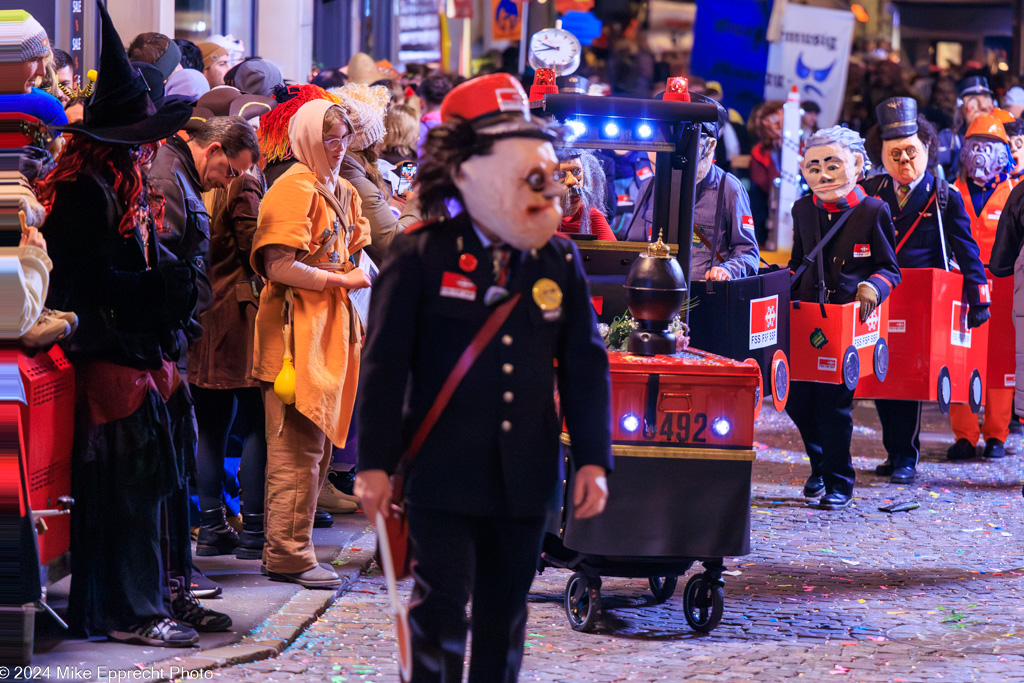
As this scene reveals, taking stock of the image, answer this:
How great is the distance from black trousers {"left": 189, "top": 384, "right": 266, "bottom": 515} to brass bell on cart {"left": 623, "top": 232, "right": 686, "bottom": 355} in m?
2.06

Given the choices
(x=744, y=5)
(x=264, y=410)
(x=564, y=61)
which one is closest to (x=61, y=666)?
(x=264, y=410)

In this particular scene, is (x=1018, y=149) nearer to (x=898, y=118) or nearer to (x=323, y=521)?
(x=898, y=118)

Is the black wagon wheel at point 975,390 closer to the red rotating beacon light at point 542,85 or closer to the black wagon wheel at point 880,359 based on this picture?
the black wagon wheel at point 880,359

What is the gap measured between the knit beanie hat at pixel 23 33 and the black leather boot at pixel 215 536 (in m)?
2.70

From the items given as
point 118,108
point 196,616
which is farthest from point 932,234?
point 118,108

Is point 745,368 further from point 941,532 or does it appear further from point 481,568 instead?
point 941,532

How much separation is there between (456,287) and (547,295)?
0.87 feet

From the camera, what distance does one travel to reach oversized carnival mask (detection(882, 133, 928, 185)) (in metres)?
9.39

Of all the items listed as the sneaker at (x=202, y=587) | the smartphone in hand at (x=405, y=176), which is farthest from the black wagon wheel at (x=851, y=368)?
the sneaker at (x=202, y=587)

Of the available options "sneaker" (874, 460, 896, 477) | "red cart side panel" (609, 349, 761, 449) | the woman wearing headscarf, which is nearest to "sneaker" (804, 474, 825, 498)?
"sneaker" (874, 460, 896, 477)

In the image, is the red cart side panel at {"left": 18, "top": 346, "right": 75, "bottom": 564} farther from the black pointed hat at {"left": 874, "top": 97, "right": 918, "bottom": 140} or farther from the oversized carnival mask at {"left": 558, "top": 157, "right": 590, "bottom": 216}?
the black pointed hat at {"left": 874, "top": 97, "right": 918, "bottom": 140}

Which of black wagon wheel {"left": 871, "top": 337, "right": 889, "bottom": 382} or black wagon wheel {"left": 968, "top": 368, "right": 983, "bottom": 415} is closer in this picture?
black wagon wheel {"left": 871, "top": 337, "right": 889, "bottom": 382}

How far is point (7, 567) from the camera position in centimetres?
469

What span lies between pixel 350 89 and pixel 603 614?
363 cm
